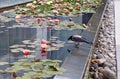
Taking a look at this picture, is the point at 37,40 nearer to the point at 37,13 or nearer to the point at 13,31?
the point at 13,31

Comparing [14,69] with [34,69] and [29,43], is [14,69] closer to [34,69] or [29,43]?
[34,69]

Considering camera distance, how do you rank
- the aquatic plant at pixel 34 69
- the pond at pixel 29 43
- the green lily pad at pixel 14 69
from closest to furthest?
the aquatic plant at pixel 34 69, the green lily pad at pixel 14 69, the pond at pixel 29 43

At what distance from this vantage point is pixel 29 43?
2980 millimetres

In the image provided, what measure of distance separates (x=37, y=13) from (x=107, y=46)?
1.40 meters

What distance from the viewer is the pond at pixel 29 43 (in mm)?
2489

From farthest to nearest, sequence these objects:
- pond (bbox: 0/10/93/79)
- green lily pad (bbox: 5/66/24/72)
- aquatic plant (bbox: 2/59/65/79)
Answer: pond (bbox: 0/10/93/79)
green lily pad (bbox: 5/66/24/72)
aquatic plant (bbox: 2/59/65/79)

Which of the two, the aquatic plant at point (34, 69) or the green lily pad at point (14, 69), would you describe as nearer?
the aquatic plant at point (34, 69)

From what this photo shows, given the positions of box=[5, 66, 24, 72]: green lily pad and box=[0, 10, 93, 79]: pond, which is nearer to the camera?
box=[5, 66, 24, 72]: green lily pad

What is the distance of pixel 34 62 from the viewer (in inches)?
87.2

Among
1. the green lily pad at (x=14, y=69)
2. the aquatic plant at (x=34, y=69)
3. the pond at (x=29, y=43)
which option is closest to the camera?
the aquatic plant at (x=34, y=69)

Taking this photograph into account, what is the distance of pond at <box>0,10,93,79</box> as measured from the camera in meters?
Answer: 2.49

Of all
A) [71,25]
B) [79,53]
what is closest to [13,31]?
[71,25]

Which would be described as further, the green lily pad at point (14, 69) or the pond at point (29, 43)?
the pond at point (29, 43)

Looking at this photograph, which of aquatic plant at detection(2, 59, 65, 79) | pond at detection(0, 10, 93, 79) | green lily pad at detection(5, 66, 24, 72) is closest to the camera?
aquatic plant at detection(2, 59, 65, 79)
